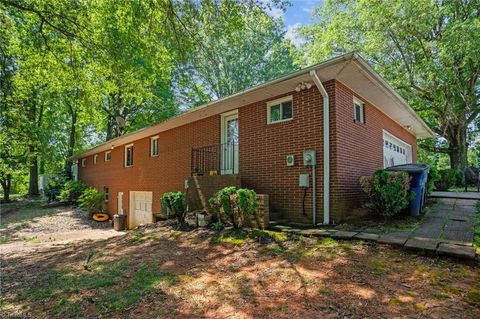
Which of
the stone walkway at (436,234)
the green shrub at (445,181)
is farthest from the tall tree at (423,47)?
the stone walkway at (436,234)

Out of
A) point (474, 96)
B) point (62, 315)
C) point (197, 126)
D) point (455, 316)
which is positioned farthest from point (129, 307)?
point (474, 96)

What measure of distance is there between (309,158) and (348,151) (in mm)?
1078

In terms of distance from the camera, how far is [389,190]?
5707 mm

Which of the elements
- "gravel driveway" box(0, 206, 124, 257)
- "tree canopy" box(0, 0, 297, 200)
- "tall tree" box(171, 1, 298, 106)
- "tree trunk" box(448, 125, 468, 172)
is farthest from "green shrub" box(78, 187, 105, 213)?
"tree trunk" box(448, 125, 468, 172)

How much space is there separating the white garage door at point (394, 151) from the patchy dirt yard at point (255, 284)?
6.11 metres

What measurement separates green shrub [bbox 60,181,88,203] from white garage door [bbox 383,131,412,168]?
61.8 ft

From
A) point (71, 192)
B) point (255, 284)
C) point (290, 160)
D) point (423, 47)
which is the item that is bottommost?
point (255, 284)

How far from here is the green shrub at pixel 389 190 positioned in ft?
18.7

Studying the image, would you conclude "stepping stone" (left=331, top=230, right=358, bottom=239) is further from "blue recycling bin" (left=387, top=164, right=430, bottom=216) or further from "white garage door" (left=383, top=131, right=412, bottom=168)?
"white garage door" (left=383, top=131, right=412, bottom=168)

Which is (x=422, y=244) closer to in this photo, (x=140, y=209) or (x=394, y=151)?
(x=394, y=151)

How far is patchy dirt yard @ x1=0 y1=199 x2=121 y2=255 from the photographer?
10945mm

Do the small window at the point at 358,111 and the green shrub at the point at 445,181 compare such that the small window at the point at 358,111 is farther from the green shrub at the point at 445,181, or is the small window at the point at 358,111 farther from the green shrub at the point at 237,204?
the green shrub at the point at 445,181

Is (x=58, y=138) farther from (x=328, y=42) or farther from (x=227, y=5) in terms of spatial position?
(x=328, y=42)

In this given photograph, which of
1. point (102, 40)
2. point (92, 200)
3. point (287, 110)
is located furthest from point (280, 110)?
point (92, 200)
